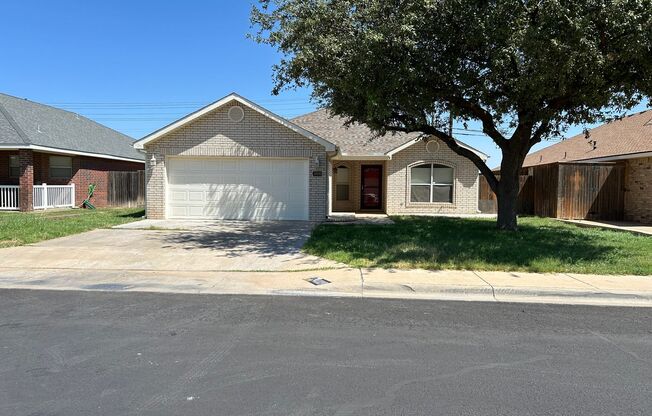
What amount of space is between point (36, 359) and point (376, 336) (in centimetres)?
336

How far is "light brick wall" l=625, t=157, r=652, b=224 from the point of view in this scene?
55.7 feet

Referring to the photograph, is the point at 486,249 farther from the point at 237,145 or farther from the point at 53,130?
the point at 53,130

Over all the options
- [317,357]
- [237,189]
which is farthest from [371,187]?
[317,357]

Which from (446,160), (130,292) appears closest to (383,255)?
(130,292)

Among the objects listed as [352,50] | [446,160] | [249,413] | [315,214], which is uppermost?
[352,50]

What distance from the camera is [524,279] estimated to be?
299 inches

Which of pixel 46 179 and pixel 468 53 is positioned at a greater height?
pixel 468 53

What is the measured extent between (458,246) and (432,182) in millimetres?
10106

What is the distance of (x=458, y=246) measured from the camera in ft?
32.9

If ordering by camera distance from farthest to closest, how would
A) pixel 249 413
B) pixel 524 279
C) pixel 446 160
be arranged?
pixel 446 160 → pixel 524 279 → pixel 249 413

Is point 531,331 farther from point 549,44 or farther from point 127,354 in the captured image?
point 549,44

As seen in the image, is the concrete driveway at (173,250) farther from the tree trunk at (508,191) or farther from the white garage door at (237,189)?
the tree trunk at (508,191)

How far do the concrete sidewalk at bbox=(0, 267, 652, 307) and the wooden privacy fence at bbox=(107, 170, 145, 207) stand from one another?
1566cm

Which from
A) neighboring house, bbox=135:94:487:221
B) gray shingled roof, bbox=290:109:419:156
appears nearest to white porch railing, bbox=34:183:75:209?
neighboring house, bbox=135:94:487:221
